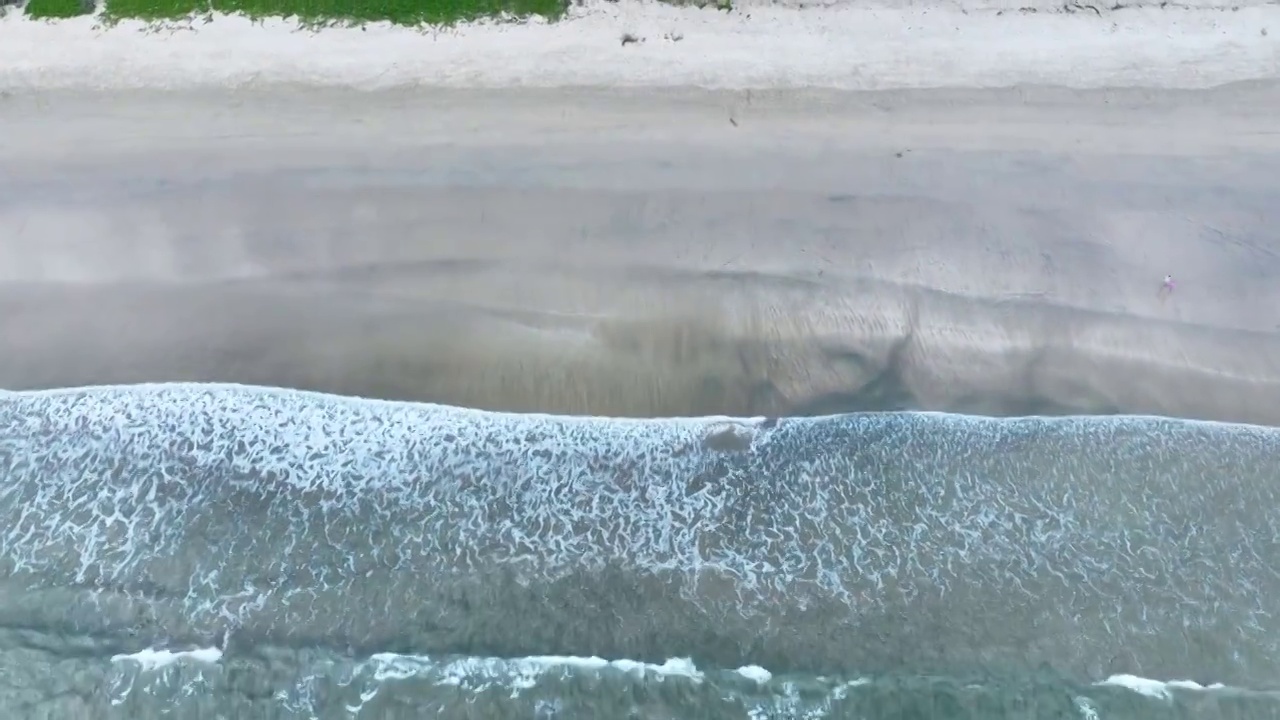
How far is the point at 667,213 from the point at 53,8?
8018 millimetres

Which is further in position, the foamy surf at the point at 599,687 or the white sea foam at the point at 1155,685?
the white sea foam at the point at 1155,685

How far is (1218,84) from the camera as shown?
9.59 metres

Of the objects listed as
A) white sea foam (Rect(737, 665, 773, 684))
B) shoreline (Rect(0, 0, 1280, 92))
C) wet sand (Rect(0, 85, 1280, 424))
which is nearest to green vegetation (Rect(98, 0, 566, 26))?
shoreline (Rect(0, 0, 1280, 92))

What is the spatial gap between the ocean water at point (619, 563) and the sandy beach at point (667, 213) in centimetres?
52

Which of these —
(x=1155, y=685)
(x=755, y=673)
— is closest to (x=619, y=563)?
(x=755, y=673)

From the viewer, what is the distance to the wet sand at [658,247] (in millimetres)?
8742

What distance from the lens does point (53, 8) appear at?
31.0 ft

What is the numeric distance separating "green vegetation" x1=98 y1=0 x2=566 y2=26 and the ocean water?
4.75 metres

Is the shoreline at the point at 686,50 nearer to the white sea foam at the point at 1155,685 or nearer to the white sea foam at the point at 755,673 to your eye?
the white sea foam at the point at 755,673

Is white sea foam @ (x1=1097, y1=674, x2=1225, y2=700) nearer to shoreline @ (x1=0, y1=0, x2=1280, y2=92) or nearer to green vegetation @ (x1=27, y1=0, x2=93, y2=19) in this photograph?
shoreline @ (x1=0, y1=0, x2=1280, y2=92)

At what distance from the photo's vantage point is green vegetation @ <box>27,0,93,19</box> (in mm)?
9438

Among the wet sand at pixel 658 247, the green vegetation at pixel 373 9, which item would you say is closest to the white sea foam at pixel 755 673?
the wet sand at pixel 658 247

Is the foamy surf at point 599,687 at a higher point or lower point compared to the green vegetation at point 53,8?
lower

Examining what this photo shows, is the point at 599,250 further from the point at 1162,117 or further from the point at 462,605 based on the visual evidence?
the point at 1162,117
